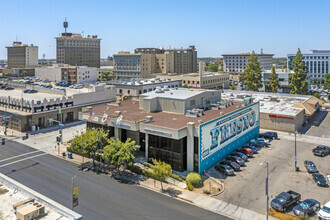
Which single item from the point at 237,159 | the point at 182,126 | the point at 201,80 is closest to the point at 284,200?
the point at 237,159

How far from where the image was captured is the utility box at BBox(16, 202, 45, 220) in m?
18.8

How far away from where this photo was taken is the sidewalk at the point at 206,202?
3288cm

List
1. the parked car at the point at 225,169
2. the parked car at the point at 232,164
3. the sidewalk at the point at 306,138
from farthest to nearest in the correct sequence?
the sidewalk at the point at 306,138 → the parked car at the point at 232,164 → the parked car at the point at 225,169

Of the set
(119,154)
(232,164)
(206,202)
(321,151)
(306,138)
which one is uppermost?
(119,154)

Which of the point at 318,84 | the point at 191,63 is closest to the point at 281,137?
the point at 191,63

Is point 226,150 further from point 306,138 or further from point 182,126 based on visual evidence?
point 306,138

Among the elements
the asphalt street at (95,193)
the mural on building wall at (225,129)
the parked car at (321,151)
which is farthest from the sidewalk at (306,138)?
the asphalt street at (95,193)

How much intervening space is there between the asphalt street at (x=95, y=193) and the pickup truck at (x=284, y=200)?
7141mm

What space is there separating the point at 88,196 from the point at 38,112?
136ft

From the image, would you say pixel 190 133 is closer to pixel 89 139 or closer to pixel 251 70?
pixel 89 139

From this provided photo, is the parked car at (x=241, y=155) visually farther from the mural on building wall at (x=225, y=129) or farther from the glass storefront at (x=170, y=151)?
the glass storefront at (x=170, y=151)

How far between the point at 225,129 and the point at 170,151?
39.0 ft

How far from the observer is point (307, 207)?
33281 mm

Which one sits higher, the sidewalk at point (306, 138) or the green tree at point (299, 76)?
the green tree at point (299, 76)
